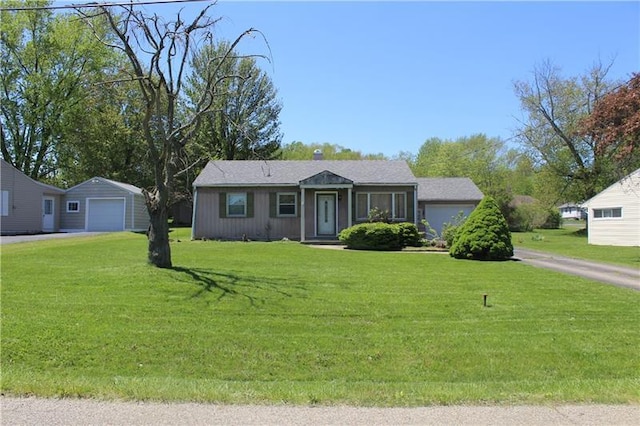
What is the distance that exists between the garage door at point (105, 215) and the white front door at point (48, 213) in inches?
86.0

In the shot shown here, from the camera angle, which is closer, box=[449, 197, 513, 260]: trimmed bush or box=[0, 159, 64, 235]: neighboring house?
box=[449, 197, 513, 260]: trimmed bush

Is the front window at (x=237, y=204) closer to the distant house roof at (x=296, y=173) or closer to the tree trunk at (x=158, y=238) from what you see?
the distant house roof at (x=296, y=173)

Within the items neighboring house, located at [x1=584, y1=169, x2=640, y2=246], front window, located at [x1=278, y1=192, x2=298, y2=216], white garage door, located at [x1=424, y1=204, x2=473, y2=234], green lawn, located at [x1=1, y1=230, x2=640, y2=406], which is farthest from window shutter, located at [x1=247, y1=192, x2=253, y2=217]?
neighboring house, located at [x1=584, y1=169, x2=640, y2=246]

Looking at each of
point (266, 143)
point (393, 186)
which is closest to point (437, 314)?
point (393, 186)

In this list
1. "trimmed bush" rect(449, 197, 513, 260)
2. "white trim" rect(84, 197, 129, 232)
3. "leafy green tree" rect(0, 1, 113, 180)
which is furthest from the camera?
"leafy green tree" rect(0, 1, 113, 180)

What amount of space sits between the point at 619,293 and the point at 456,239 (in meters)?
7.13

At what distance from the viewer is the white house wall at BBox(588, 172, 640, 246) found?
24830 mm

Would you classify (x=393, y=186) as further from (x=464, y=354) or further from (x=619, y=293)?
(x=464, y=354)

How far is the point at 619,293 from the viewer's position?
33.9 ft

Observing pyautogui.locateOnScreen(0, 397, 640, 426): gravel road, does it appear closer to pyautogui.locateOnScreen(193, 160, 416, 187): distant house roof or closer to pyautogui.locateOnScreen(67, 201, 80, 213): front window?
pyautogui.locateOnScreen(193, 160, 416, 187): distant house roof

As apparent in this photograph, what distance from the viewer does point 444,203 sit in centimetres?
2878

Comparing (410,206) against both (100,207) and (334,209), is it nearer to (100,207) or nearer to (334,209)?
(334,209)

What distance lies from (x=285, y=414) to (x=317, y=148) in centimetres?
5274

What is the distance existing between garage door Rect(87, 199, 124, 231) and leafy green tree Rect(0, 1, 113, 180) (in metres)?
10.6
